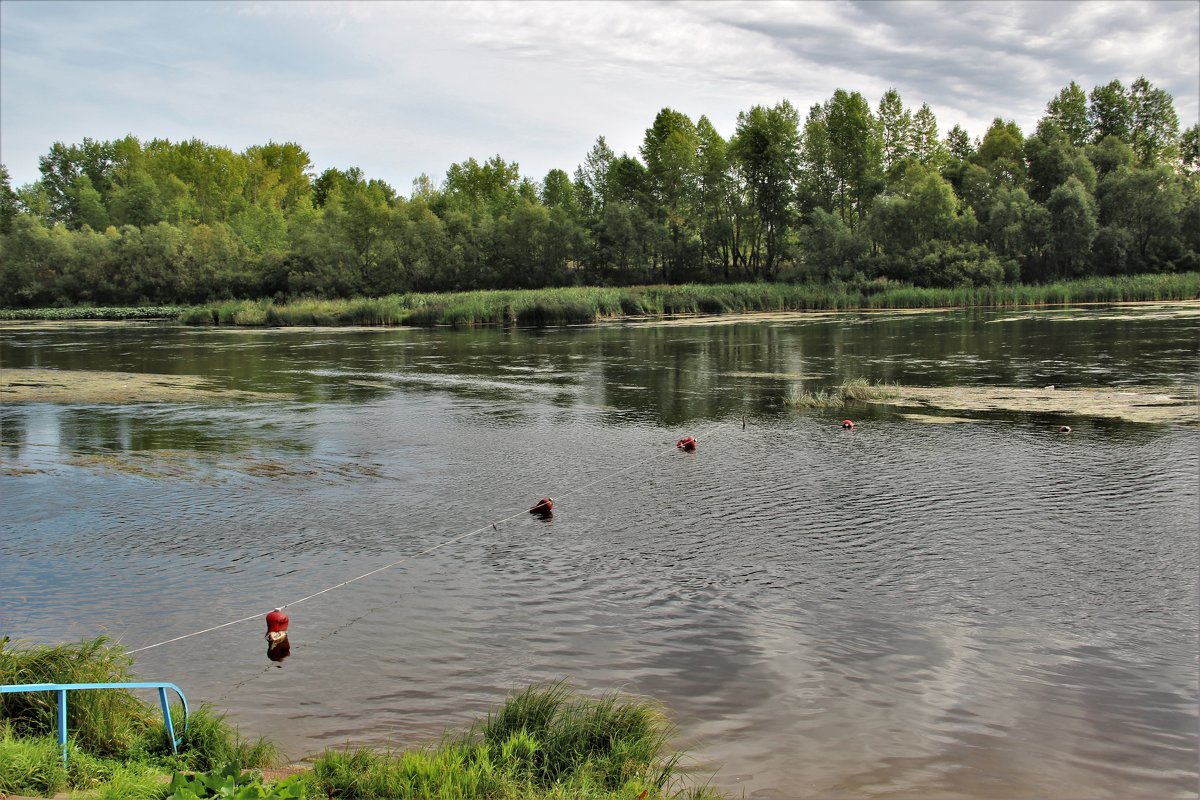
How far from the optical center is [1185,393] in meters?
21.1

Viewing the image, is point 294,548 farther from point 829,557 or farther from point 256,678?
point 829,557

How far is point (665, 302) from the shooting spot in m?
65.4

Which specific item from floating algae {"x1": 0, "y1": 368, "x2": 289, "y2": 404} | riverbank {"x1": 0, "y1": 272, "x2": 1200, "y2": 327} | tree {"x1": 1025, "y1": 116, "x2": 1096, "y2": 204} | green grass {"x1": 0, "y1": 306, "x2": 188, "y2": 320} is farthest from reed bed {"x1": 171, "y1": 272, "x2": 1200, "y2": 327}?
floating algae {"x1": 0, "y1": 368, "x2": 289, "y2": 404}

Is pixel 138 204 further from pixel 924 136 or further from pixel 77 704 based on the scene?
pixel 77 704

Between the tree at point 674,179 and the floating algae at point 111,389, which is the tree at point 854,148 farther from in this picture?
the floating algae at point 111,389

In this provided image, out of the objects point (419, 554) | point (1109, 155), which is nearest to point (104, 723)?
point (419, 554)

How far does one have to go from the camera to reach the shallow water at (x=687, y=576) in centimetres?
668

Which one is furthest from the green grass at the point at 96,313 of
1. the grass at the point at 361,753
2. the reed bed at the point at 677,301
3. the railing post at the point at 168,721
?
the railing post at the point at 168,721

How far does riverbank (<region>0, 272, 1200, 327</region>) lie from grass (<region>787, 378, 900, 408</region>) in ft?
118

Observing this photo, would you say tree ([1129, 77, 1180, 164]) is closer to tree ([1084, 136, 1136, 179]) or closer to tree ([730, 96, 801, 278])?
tree ([1084, 136, 1136, 179])

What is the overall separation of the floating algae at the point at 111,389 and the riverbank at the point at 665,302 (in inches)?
1151

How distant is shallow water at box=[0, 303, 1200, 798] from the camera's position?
263 inches

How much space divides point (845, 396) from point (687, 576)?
1350cm

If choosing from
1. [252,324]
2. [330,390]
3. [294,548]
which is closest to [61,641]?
[294,548]
